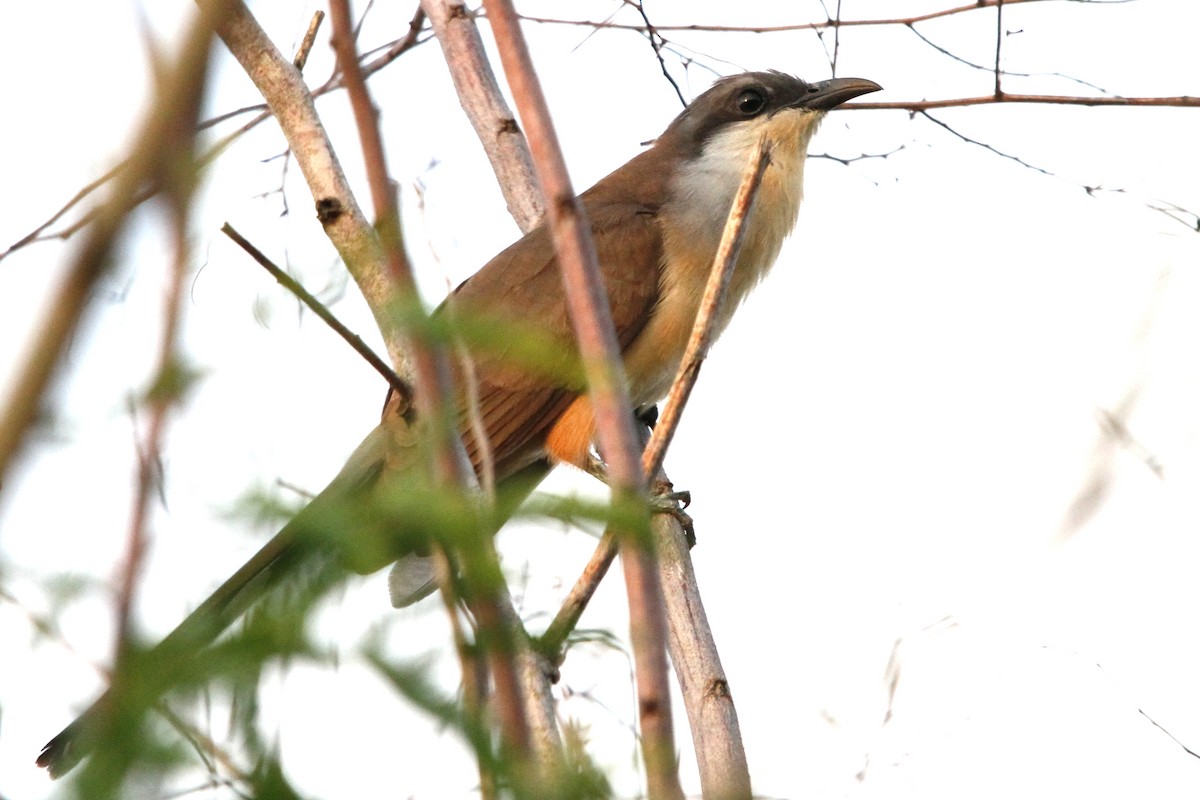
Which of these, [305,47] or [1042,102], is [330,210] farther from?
[1042,102]

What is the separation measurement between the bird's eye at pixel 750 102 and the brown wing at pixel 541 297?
2.06ft

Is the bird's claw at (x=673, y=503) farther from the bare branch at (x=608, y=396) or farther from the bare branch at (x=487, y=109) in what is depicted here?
the bare branch at (x=608, y=396)

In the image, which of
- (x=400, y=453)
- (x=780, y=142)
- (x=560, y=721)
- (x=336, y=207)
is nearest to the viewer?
(x=560, y=721)

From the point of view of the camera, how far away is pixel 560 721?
1.32 metres

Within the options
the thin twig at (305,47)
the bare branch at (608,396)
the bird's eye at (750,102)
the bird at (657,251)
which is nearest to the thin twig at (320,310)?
the bare branch at (608,396)

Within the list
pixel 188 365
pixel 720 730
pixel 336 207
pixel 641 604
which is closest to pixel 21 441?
pixel 188 365

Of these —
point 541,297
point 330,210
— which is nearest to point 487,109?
point 541,297

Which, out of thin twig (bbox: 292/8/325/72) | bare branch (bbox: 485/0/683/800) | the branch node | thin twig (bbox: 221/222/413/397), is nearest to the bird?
thin twig (bbox: 292/8/325/72)

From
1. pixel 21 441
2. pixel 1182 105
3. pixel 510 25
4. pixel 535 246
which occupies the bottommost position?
pixel 21 441

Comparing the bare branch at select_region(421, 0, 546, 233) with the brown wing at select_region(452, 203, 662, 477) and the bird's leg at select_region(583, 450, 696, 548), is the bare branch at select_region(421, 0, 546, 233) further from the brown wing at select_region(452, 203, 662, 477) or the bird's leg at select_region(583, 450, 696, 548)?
the bird's leg at select_region(583, 450, 696, 548)

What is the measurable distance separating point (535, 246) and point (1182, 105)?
203cm

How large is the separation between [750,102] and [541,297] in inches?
47.8

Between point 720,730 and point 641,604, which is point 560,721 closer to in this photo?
point 641,604

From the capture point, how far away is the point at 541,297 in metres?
4.36
